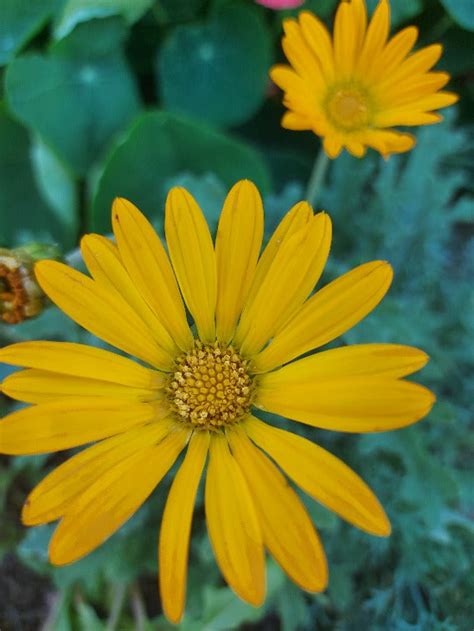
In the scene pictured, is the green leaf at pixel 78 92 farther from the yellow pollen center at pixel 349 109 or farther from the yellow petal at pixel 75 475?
the yellow petal at pixel 75 475

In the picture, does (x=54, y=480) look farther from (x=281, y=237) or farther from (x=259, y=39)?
(x=259, y=39)

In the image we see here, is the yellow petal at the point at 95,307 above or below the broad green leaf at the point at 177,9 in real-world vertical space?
below

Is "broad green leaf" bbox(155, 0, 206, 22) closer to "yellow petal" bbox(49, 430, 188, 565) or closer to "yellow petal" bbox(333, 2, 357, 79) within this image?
"yellow petal" bbox(333, 2, 357, 79)

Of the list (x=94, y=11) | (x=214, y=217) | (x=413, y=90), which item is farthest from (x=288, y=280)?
(x=94, y=11)

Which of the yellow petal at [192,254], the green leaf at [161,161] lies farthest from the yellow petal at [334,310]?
the green leaf at [161,161]

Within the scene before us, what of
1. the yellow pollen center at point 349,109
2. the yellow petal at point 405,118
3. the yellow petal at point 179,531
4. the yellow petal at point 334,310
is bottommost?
the yellow petal at point 179,531

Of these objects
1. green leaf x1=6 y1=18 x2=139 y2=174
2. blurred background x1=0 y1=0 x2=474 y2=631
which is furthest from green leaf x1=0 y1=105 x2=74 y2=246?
green leaf x1=6 y1=18 x2=139 y2=174

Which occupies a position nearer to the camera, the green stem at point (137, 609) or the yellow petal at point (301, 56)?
the yellow petal at point (301, 56)
